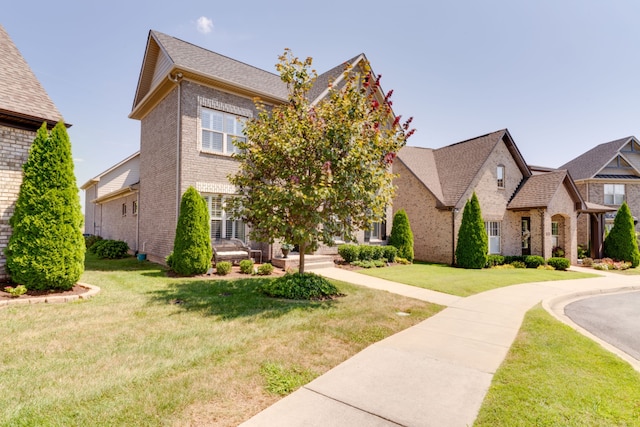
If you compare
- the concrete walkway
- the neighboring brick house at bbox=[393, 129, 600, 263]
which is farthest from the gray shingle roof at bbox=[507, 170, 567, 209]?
the concrete walkway

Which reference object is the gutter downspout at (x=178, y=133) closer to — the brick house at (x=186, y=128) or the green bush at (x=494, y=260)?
the brick house at (x=186, y=128)

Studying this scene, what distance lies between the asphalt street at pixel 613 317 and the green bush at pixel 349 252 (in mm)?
8489

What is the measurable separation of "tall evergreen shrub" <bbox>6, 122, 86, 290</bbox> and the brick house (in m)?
4.71

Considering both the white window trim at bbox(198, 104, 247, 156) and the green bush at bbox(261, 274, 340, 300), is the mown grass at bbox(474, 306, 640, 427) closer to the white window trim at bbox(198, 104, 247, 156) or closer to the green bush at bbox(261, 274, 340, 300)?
the green bush at bbox(261, 274, 340, 300)

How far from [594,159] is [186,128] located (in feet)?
115

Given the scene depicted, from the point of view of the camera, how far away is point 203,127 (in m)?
13.6

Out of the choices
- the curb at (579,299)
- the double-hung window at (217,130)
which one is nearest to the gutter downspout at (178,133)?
the double-hung window at (217,130)

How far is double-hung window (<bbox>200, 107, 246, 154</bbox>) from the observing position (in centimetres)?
1366

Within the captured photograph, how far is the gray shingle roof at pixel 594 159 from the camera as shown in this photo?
27.8 meters

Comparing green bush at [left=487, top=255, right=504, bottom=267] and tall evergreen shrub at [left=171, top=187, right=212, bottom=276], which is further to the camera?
→ green bush at [left=487, top=255, right=504, bottom=267]

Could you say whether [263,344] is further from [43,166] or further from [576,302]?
[576,302]

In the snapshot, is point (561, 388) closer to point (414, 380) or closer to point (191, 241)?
point (414, 380)

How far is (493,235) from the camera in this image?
2066 centimetres

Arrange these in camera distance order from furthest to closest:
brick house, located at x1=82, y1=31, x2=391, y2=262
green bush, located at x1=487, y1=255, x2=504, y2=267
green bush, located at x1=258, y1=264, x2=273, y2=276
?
green bush, located at x1=487, y1=255, x2=504, y2=267
brick house, located at x1=82, y1=31, x2=391, y2=262
green bush, located at x1=258, y1=264, x2=273, y2=276
